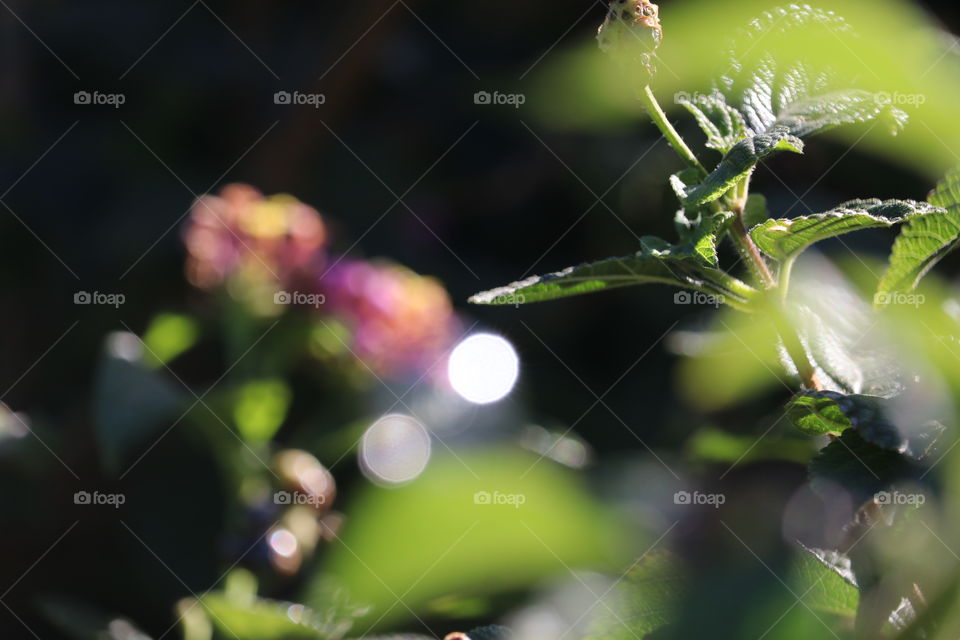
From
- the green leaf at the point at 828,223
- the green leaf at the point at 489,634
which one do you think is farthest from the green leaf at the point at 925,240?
the green leaf at the point at 489,634

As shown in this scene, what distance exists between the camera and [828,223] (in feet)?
1.53

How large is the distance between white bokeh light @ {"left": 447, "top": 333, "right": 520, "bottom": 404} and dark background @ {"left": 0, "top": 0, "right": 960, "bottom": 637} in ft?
1.06

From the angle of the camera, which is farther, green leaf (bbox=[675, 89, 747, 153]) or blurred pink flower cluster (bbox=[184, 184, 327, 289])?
blurred pink flower cluster (bbox=[184, 184, 327, 289])

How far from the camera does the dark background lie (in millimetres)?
1937

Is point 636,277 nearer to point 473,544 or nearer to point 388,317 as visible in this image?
point 473,544

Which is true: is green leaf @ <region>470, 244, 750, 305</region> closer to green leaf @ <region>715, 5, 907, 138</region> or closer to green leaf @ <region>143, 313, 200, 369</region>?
green leaf @ <region>715, 5, 907, 138</region>

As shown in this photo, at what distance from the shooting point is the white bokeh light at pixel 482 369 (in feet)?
4.62

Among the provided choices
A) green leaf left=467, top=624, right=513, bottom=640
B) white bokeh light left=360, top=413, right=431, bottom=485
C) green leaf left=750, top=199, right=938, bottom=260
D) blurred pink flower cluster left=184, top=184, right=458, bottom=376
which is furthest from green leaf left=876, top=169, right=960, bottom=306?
blurred pink flower cluster left=184, top=184, right=458, bottom=376

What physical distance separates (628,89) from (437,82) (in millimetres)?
1834

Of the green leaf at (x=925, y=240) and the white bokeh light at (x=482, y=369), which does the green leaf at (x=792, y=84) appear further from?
Result: the white bokeh light at (x=482, y=369)

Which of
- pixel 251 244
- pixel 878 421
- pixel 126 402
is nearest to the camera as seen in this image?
pixel 878 421

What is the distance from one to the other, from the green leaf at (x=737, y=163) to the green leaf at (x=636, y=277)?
0.03 meters

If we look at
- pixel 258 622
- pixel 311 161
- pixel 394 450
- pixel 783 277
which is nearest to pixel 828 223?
pixel 783 277

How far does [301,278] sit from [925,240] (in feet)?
3.49
